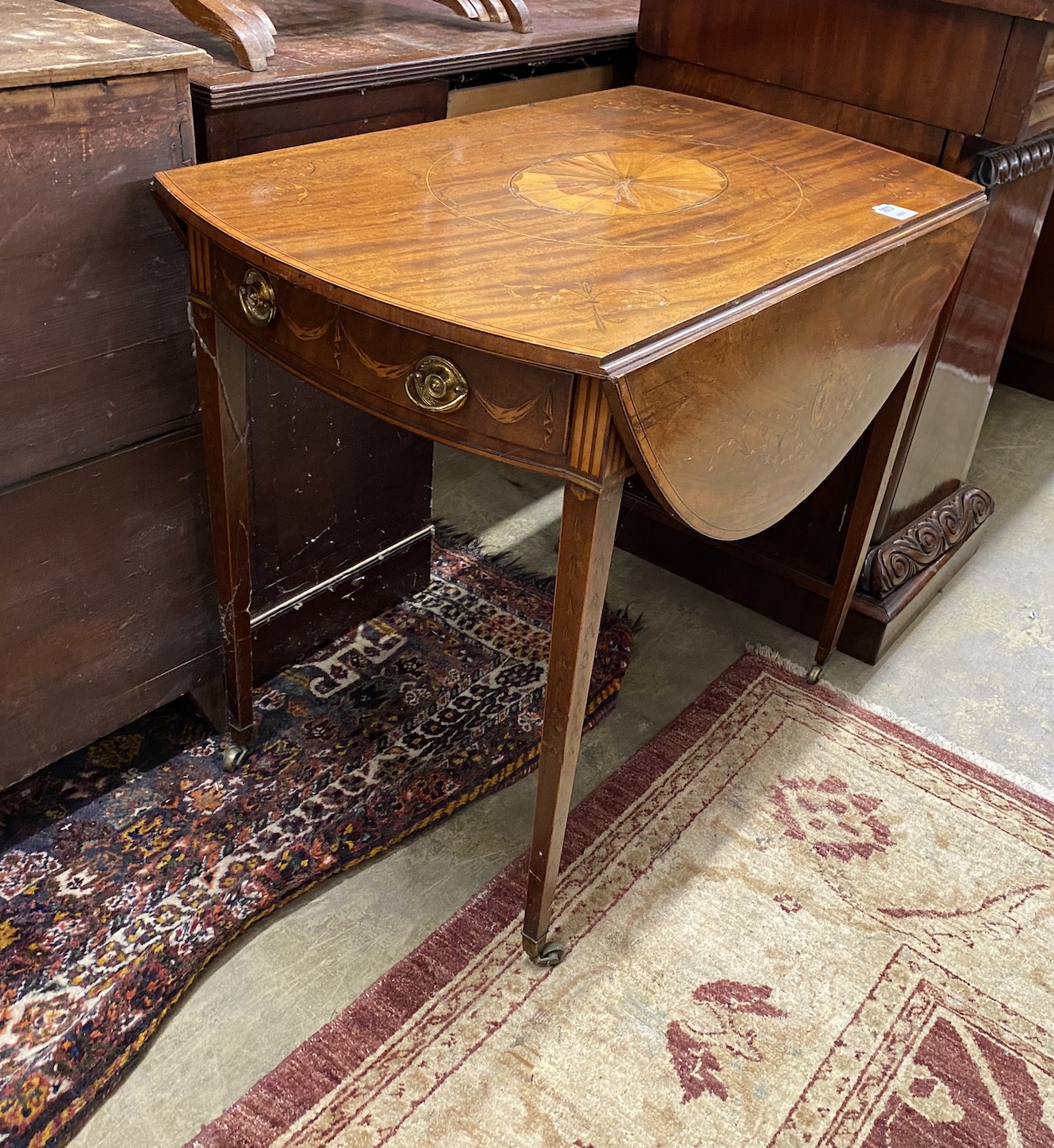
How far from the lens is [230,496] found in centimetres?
129

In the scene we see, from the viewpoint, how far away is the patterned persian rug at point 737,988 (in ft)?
3.66

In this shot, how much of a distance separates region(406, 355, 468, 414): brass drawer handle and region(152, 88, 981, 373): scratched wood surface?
55mm

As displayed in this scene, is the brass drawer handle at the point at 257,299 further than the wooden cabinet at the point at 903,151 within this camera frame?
No

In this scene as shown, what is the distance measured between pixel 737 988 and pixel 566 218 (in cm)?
85

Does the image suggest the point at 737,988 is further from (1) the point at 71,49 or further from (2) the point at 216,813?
(1) the point at 71,49

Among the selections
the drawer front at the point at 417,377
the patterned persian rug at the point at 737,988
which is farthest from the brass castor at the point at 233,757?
the drawer front at the point at 417,377

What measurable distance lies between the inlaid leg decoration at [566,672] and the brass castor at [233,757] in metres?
0.47

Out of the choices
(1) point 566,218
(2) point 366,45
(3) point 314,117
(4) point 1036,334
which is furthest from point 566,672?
(4) point 1036,334

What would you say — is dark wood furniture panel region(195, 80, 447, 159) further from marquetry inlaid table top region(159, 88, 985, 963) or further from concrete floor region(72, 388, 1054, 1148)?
concrete floor region(72, 388, 1054, 1148)

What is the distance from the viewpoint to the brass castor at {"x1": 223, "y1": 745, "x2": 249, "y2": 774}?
1468 millimetres

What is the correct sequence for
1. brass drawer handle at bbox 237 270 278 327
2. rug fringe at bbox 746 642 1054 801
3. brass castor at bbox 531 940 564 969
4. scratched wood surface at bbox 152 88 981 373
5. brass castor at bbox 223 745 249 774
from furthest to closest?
rug fringe at bbox 746 642 1054 801, brass castor at bbox 223 745 249 774, brass castor at bbox 531 940 564 969, brass drawer handle at bbox 237 270 278 327, scratched wood surface at bbox 152 88 981 373

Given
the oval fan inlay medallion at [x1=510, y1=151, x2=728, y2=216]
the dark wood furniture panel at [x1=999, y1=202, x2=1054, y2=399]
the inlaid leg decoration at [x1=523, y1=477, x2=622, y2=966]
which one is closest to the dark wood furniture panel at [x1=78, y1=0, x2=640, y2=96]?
the oval fan inlay medallion at [x1=510, y1=151, x2=728, y2=216]

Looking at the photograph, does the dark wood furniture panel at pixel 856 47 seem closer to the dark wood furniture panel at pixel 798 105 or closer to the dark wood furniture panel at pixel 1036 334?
the dark wood furniture panel at pixel 798 105

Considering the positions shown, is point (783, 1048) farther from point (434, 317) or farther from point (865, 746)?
point (434, 317)
